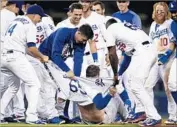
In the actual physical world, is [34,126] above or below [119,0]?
below

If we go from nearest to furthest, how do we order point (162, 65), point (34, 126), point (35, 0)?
point (34, 126)
point (162, 65)
point (35, 0)

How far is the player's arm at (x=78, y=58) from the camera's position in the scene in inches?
541

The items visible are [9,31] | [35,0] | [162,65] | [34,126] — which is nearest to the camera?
[34,126]

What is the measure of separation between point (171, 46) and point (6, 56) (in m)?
2.90

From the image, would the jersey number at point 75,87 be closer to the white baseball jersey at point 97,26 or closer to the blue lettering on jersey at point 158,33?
the white baseball jersey at point 97,26

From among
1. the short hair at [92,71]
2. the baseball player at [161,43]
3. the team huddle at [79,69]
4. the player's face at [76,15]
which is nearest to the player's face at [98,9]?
the team huddle at [79,69]

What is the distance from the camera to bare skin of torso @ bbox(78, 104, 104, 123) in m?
13.5

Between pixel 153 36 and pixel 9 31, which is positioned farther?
pixel 153 36

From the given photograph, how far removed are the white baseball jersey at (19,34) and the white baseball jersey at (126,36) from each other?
4.57 feet

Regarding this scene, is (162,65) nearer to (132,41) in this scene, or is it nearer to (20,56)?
(132,41)

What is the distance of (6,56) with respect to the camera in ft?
44.9

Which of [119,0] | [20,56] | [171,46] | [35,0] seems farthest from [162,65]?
[35,0]

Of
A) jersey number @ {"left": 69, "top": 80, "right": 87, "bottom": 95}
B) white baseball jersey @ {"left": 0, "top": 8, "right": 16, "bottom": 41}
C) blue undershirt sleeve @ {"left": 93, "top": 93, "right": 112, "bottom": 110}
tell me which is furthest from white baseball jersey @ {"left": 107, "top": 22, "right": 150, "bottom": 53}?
white baseball jersey @ {"left": 0, "top": 8, "right": 16, "bottom": 41}

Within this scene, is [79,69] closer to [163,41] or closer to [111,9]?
[163,41]
